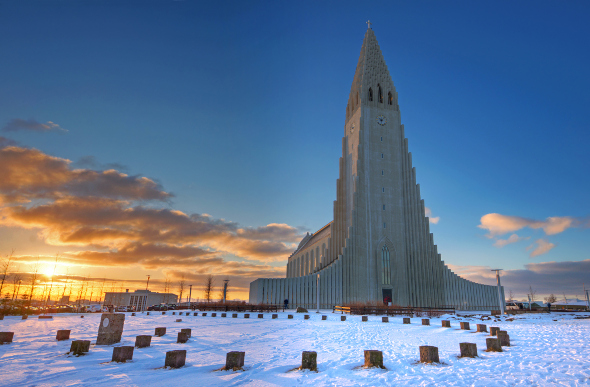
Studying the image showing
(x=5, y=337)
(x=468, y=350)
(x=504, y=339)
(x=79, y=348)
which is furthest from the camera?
(x=5, y=337)

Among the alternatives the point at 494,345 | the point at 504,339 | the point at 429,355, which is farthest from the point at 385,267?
the point at 429,355

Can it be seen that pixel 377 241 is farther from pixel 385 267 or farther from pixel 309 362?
pixel 309 362

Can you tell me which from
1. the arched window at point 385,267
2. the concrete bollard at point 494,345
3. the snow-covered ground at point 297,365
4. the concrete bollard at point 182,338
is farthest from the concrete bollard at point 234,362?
the arched window at point 385,267

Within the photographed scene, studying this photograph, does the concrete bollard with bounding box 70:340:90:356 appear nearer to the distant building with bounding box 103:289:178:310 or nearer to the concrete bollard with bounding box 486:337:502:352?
the concrete bollard with bounding box 486:337:502:352

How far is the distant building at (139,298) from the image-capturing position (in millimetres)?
85775

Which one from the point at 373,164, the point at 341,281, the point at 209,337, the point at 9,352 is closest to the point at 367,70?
the point at 373,164

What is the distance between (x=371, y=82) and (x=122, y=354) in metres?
64.8

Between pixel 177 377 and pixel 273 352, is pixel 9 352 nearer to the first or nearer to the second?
pixel 177 377

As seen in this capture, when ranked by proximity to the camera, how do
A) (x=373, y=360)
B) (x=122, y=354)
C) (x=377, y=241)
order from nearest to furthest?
(x=373, y=360), (x=122, y=354), (x=377, y=241)

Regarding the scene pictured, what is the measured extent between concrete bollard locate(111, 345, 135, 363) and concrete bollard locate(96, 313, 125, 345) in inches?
132

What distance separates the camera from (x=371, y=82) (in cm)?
6594

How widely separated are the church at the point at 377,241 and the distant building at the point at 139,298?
44.0 meters

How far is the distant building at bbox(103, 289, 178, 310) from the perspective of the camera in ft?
281

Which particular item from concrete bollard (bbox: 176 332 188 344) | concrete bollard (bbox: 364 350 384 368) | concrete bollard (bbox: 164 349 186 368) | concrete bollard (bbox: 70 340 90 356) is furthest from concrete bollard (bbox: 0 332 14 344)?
concrete bollard (bbox: 364 350 384 368)
